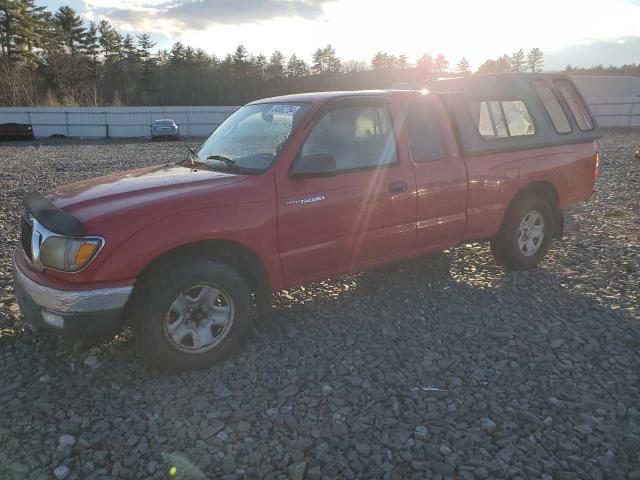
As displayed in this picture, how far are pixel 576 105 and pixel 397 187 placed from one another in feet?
9.80

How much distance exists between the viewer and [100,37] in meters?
67.1

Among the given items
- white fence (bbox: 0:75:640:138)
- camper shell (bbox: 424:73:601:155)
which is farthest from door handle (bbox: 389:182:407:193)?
white fence (bbox: 0:75:640:138)

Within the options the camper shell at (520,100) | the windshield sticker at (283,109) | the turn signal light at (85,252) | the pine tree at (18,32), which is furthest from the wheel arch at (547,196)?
the pine tree at (18,32)

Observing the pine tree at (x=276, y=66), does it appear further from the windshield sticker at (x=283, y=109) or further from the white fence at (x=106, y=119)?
the windshield sticker at (x=283, y=109)

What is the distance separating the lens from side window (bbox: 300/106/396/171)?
3.92 meters

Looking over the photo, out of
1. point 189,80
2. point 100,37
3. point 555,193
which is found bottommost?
point 555,193

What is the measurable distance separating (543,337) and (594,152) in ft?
9.31

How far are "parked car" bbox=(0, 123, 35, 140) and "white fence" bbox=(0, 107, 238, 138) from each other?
3750 millimetres

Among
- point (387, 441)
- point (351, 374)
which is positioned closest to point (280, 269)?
point (351, 374)

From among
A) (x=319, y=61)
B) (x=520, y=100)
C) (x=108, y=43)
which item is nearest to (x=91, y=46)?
(x=108, y=43)

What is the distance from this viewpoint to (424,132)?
4.48 metres

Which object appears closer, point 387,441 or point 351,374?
point 387,441

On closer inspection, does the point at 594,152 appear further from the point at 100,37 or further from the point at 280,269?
the point at 100,37

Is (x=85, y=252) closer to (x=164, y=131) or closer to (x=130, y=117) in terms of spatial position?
(x=164, y=131)
